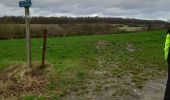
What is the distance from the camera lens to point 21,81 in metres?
9.05

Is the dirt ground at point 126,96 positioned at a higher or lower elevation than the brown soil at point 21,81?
lower

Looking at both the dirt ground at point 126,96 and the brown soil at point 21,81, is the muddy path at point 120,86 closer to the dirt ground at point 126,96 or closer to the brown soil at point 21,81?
the dirt ground at point 126,96

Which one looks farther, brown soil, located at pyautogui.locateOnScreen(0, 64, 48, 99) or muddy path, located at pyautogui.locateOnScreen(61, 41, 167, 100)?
brown soil, located at pyautogui.locateOnScreen(0, 64, 48, 99)

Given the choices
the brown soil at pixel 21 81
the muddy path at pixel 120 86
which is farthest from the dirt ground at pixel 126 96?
the brown soil at pixel 21 81

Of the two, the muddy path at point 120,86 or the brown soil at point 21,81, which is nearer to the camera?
the muddy path at point 120,86

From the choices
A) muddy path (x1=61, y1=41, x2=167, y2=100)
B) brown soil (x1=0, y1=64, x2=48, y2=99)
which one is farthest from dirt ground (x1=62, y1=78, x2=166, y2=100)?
brown soil (x1=0, y1=64, x2=48, y2=99)

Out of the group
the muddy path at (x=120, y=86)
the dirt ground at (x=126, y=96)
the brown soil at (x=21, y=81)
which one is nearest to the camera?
the dirt ground at (x=126, y=96)

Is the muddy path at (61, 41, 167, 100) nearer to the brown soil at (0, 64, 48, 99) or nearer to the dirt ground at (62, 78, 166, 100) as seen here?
the dirt ground at (62, 78, 166, 100)

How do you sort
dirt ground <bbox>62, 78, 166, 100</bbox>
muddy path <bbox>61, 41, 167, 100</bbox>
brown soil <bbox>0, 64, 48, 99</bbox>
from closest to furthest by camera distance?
1. dirt ground <bbox>62, 78, 166, 100</bbox>
2. muddy path <bbox>61, 41, 167, 100</bbox>
3. brown soil <bbox>0, 64, 48, 99</bbox>

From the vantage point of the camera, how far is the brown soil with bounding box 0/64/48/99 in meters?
8.29

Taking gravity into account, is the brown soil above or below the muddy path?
above

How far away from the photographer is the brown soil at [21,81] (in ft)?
27.2

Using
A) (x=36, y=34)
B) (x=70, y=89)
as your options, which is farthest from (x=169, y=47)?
(x=36, y=34)

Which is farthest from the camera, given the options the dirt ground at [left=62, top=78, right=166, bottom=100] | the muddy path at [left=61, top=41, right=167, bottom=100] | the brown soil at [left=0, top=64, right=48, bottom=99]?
the brown soil at [left=0, top=64, right=48, bottom=99]
